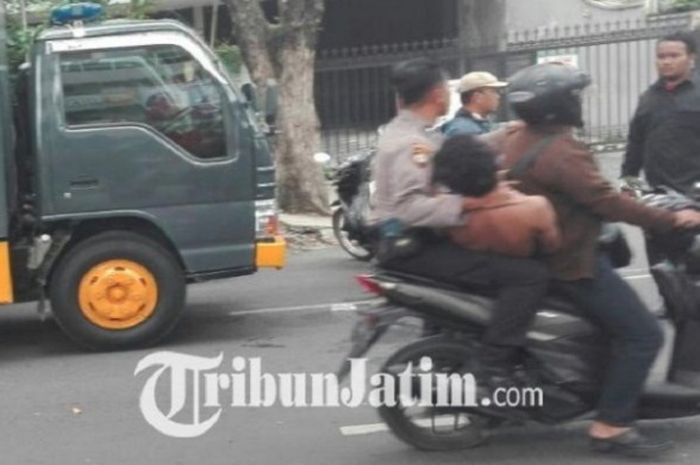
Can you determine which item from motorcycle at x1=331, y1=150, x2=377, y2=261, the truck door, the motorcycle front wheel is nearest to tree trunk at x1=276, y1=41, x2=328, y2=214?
the motorcycle front wheel

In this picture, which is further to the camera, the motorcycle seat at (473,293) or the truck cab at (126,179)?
the truck cab at (126,179)

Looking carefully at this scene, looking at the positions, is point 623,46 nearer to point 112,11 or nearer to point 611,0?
point 611,0

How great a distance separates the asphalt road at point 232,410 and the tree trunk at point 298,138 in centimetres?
351

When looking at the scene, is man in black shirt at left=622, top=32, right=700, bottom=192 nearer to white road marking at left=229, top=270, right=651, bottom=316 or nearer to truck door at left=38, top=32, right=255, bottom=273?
white road marking at left=229, top=270, right=651, bottom=316

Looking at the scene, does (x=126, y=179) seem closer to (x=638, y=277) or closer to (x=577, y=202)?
(x=577, y=202)

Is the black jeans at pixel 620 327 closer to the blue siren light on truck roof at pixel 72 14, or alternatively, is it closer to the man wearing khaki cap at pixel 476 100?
the man wearing khaki cap at pixel 476 100

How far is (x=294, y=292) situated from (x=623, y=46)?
9.96 metres

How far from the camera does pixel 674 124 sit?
28.0 ft

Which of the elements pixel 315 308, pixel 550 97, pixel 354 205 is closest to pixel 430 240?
pixel 550 97

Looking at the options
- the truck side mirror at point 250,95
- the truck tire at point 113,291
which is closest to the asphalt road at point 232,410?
the truck tire at point 113,291

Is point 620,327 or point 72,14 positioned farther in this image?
point 72,14

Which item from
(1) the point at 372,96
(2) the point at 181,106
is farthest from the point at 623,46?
(2) the point at 181,106

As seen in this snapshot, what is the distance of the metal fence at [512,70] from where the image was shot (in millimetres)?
18453

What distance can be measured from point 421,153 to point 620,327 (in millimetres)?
1106
